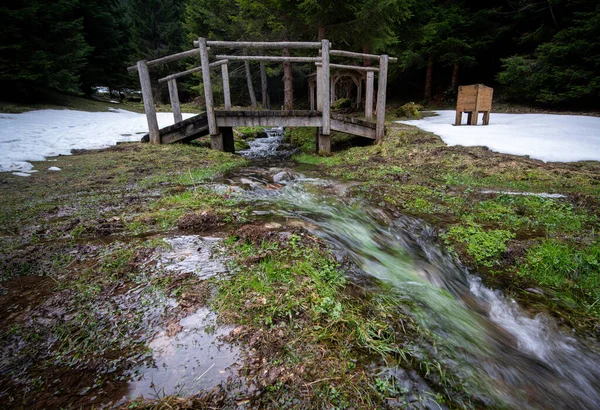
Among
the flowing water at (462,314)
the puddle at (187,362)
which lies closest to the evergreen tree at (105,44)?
the flowing water at (462,314)

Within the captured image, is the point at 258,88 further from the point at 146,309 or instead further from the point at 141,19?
the point at 146,309

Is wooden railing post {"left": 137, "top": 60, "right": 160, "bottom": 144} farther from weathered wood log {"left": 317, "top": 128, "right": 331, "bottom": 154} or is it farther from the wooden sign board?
the wooden sign board

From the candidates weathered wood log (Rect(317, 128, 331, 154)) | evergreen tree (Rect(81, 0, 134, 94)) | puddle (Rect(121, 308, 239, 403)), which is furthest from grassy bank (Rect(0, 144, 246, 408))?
evergreen tree (Rect(81, 0, 134, 94))

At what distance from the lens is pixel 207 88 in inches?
325

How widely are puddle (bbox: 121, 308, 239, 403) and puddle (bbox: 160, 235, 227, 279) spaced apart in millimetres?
610

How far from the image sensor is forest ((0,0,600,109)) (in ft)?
41.5

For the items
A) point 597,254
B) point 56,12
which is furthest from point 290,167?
point 56,12

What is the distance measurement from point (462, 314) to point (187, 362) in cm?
251

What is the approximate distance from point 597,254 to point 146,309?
4.78 metres

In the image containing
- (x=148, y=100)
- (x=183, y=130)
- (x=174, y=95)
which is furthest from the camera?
(x=174, y=95)

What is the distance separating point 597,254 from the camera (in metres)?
3.37

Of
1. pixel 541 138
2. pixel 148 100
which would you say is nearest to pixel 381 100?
pixel 541 138

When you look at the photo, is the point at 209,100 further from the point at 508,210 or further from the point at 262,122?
the point at 508,210

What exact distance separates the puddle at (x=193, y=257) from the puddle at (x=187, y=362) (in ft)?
2.00
